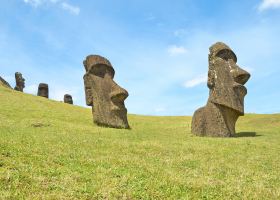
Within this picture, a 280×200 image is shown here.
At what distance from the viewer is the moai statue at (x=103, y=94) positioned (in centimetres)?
3028

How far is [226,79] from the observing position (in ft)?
92.7

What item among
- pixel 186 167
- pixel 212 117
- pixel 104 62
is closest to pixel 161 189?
pixel 186 167

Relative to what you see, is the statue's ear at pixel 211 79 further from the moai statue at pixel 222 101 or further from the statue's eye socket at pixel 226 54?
the statue's eye socket at pixel 226 54

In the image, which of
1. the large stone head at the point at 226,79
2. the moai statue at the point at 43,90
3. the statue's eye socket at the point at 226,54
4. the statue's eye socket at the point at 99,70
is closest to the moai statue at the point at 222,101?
the large stone head at the point at 226,79

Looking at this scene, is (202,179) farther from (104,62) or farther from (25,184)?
(104,62)

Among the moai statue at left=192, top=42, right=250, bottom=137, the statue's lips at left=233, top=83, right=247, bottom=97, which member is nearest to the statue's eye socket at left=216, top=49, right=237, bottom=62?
the moai statue at left=192, top=42, right=250, bottom=137

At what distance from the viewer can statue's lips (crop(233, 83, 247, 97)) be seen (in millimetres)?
27688

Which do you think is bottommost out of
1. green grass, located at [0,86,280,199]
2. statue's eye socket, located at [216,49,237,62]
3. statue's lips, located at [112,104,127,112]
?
green grass, located at [0,86,280,199]

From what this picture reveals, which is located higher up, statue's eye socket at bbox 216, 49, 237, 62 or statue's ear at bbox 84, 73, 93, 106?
statue's eye socket at bbox 216, 49, 237, 62

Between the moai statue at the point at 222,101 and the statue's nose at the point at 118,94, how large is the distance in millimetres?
5669

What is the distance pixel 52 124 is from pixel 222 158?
1326 cm

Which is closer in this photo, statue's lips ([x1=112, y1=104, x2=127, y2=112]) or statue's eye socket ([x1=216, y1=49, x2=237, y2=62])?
statue's eye socket ([x1=216, y1=49, x2=237, y2=62])

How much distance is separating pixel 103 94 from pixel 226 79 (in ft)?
28.8

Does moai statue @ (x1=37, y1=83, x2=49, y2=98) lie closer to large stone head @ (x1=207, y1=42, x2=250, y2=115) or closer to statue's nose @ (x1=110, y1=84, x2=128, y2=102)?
statue's nose @ (x1=110, y1=84, x2=128, y2=102)
